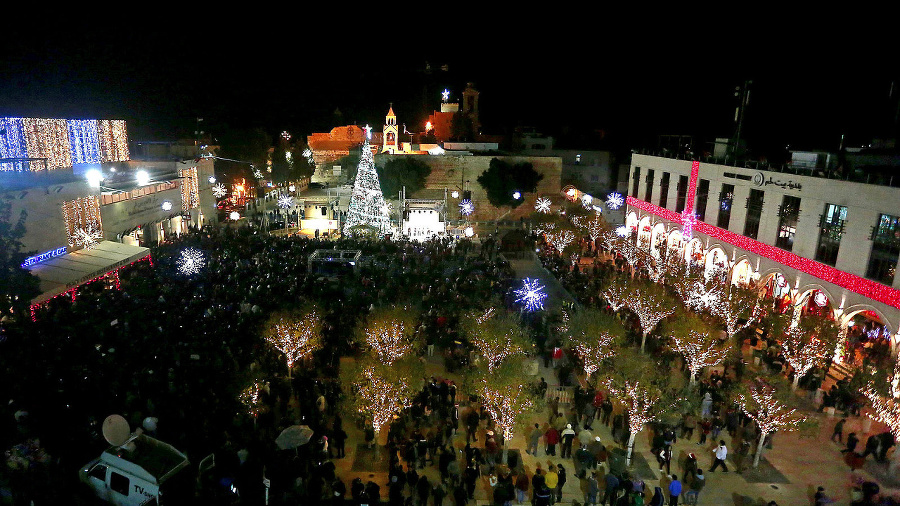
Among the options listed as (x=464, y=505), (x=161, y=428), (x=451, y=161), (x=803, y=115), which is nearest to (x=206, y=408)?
(x=161, y=428)

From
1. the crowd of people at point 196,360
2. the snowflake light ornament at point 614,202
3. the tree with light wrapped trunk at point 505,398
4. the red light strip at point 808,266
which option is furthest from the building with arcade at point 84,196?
the snowflake light ornament at point 614,202

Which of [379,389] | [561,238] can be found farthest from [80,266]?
[561,238]

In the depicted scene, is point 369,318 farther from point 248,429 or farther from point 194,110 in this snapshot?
point 194,110

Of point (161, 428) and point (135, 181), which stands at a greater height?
point (135, 181)

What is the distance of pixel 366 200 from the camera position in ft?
86.0

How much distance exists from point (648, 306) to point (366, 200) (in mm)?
15479

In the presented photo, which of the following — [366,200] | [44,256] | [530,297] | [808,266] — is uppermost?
[366,200]

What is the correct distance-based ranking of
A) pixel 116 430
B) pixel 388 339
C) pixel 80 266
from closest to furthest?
pixel 116 430 → pixel 388 339 → pixel 80 266

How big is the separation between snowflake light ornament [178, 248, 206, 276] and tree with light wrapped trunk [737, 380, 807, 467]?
15846mm

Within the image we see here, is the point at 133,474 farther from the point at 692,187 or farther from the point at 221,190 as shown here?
the point at 221,190

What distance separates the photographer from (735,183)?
72.7 feet

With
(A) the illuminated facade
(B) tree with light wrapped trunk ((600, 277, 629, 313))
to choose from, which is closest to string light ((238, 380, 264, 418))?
(B) tree with light wrapped trunk ((600, 277, 629, 313))

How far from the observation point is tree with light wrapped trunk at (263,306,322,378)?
1203cm

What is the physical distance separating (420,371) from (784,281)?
14.8 m
